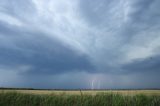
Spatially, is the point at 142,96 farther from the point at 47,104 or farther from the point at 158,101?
the point at 47,104

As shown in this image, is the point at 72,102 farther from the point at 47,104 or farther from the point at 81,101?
the point at 47,104

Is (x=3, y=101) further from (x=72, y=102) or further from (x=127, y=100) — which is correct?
(x=127, y=100)

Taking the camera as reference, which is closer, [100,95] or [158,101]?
[158,101]

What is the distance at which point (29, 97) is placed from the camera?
2133 centimetres

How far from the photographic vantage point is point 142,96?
66.2 ft

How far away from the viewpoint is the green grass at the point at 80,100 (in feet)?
64.0

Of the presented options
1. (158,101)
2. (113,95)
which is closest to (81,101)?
(113,95)

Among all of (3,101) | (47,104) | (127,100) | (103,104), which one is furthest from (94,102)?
(3,101)

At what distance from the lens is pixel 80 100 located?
20203 mm

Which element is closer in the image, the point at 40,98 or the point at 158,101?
the point at 158,101

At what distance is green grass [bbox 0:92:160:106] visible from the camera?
19.5m

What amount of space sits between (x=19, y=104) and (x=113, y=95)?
26.1ft

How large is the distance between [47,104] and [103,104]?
4.61 metres

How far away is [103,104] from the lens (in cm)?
1989
